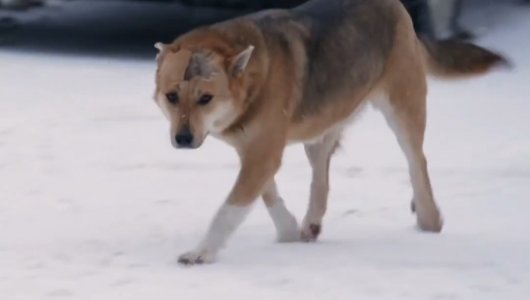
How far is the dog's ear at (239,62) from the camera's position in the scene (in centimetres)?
610

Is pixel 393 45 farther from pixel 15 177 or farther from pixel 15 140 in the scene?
pixel 15 140

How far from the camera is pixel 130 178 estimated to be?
27.3 feet

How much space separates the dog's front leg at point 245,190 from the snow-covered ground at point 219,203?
13 centimetres

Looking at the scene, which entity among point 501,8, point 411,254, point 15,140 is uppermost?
point 411,254

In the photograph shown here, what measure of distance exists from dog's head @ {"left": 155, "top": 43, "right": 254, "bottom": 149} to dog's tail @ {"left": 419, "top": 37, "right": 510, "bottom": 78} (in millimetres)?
1594

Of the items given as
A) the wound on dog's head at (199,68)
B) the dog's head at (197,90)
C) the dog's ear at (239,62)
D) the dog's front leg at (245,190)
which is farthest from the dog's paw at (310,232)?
the wound on dog's head at (199,68)

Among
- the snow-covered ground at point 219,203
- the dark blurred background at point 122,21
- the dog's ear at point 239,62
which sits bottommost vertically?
the dark blurred background at point 122,21

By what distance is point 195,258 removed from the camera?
611 cm

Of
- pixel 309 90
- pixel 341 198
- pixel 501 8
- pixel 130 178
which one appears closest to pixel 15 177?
pixel 130 178

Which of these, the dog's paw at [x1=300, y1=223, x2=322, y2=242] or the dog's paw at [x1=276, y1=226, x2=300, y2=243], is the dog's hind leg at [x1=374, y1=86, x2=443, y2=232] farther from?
the dog's paw at [x1=276, y1=226, x2=300, y2=243]

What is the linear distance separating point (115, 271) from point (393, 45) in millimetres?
1879

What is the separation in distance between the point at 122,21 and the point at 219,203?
28.2 feet

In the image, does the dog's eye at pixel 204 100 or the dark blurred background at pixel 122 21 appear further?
the dark blurred background at pixel 122 21

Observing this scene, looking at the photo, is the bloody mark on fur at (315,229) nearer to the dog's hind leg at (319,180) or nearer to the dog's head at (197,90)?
the dog's hind leg at (319,180)
